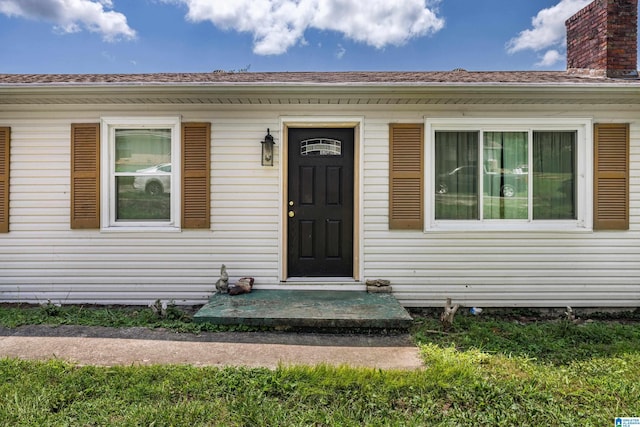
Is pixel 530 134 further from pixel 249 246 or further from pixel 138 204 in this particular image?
pixel 138 204

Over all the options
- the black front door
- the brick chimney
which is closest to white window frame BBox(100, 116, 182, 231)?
the black front door

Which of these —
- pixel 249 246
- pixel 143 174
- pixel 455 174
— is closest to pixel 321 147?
pixel 249 246

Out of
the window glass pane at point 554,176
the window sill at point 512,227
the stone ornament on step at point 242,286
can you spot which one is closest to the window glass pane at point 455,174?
the window sill at point 512,227

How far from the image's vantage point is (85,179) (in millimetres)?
4465

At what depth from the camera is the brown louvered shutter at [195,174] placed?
4449 mm

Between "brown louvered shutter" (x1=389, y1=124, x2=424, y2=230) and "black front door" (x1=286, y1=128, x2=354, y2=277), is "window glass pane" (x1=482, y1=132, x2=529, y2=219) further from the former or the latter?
"black front door" (x1=286, y1=128, x2=354, y2=277)

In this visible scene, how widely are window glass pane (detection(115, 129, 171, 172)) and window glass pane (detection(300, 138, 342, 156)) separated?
1726mm

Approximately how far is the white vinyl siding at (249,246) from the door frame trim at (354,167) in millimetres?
53

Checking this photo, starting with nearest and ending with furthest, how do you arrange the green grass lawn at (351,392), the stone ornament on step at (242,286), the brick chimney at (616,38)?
1. the green grass lawn at (351,392)
2. the stone ornament on step at (242,286)
3. the brick chimney at (616,38)

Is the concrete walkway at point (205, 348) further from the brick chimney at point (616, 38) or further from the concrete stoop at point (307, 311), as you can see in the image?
the brick chimney at point (616, 38)

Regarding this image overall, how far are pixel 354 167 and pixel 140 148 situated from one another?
8.98 feet

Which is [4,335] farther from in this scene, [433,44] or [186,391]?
[433,44]

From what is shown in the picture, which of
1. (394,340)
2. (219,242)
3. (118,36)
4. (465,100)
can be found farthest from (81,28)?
(394,340)

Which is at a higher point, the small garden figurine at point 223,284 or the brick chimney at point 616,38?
the brick chimney at point 616,38
